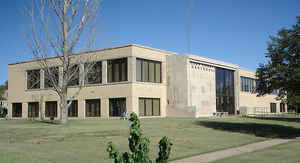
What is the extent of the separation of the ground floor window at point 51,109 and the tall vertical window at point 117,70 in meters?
10.2

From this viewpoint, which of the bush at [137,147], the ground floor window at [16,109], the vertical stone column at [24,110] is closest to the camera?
the bush at [137,147]

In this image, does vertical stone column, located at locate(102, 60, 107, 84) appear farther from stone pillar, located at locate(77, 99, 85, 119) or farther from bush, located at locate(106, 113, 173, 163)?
bush, located at locate(106, 113, 173, 163)

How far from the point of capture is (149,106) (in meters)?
38.7

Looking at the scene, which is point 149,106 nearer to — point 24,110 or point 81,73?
point 81,73

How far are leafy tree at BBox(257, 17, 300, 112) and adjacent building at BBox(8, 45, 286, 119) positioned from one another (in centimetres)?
1388

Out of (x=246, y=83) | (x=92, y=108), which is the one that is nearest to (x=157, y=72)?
(x=92, y=108)

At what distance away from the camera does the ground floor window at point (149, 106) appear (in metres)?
37.9

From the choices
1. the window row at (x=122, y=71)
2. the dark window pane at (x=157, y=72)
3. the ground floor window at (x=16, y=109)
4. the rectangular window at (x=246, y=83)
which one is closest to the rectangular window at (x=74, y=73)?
the window row at (x=122, y=71)

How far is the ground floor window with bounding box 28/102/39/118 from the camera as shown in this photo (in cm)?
4591

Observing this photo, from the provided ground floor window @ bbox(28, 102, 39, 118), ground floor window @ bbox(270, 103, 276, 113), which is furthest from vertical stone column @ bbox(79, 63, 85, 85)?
ground floor window @ bbox(270, 103, 276, 113)

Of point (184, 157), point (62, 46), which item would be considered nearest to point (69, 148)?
point (184, 157)

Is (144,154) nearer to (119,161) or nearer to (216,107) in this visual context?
(119,161)

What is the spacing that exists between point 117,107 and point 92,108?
158 inches

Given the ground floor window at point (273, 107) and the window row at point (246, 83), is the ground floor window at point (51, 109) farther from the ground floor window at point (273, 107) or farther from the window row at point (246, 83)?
the ground floor window at point (273, 107)
